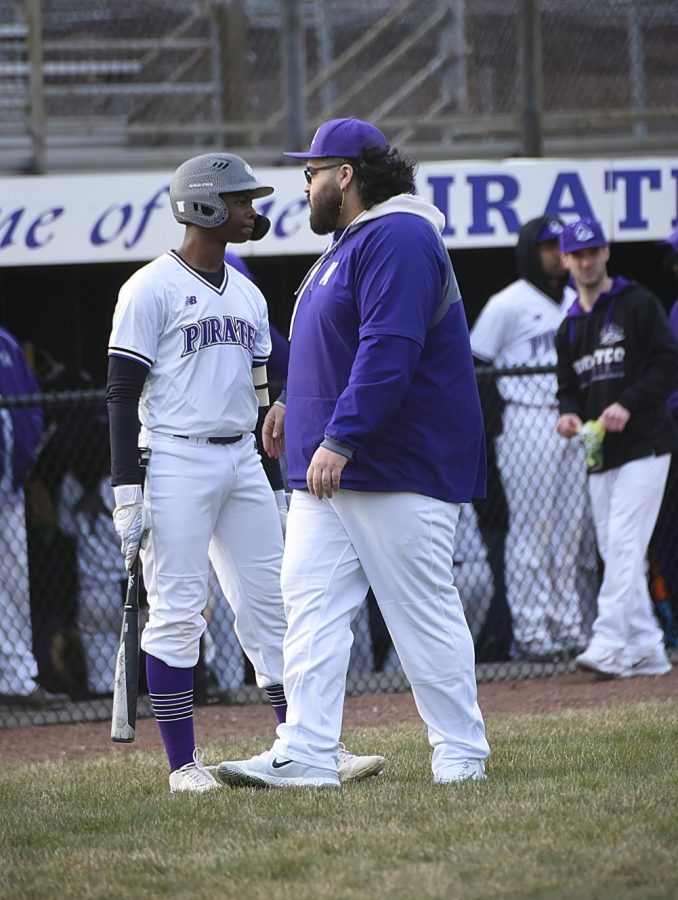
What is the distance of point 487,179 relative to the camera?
905 centimetres

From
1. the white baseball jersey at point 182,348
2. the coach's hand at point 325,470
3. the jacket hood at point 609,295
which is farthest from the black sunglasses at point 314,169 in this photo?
the jacket hood at point 609,295

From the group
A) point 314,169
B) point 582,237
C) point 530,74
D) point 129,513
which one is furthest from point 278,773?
point 530,74

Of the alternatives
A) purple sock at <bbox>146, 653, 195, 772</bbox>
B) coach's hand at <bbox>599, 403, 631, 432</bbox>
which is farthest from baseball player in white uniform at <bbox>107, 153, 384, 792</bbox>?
coach's hand at <bbox>599, 403, 631, 432</bbox>

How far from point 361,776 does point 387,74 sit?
5875 millimetres

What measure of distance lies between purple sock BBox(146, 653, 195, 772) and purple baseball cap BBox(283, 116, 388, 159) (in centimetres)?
168

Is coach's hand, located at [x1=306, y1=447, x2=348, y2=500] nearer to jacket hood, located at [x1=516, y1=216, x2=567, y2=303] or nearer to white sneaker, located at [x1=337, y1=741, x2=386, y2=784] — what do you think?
white sneaker, located at [x1=337, y1=741, x2=386, y2=784]

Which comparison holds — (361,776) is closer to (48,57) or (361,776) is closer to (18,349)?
(18,349)

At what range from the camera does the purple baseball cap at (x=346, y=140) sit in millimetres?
4719

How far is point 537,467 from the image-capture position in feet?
27.3

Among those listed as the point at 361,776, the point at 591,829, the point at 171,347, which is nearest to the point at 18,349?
the point at 171,347

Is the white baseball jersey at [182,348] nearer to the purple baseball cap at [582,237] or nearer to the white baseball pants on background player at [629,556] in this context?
the purple baseball cap at [582,237]

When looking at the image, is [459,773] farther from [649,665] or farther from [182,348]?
[649,665]

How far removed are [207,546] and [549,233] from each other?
3897 mm

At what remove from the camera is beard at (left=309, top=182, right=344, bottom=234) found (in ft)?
15.6
